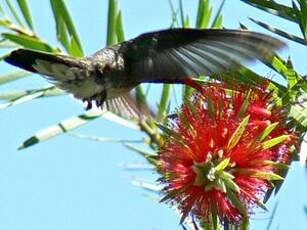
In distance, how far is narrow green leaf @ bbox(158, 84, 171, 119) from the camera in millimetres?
1397

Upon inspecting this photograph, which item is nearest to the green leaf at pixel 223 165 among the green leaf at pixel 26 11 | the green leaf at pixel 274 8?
the green leaf at pixel 274 8

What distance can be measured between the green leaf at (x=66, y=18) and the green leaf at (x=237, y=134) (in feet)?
1.23

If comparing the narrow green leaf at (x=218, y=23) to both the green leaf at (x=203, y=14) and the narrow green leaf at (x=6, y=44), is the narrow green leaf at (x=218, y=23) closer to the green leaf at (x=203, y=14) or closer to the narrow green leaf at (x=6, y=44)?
the green leaf at (x=203, y=14)

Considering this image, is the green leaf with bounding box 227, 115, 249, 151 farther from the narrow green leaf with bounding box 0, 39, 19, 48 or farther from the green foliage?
the narrow green leaf with bounding box 0, 39, 19, 48

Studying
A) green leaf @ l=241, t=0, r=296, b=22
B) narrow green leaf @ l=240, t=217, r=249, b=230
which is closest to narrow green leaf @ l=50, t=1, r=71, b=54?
green leaf @ l=241, t=0, r=296, b=22

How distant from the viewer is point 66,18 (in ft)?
4.54

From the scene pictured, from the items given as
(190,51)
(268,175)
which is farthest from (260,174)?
(190,51)

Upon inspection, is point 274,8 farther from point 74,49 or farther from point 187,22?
point 74,49

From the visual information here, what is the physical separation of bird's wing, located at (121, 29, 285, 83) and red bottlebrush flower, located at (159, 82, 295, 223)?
6cm

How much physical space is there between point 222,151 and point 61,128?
28 cm

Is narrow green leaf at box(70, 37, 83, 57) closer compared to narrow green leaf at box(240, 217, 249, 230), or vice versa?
narrow green leaf at box(240, 217, 249, 230)

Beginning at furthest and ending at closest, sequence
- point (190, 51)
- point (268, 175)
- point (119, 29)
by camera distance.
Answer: point (119, 29) → point (190, 51) → point (268, 175)

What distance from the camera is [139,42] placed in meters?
1.42

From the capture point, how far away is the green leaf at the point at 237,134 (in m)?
1.09
